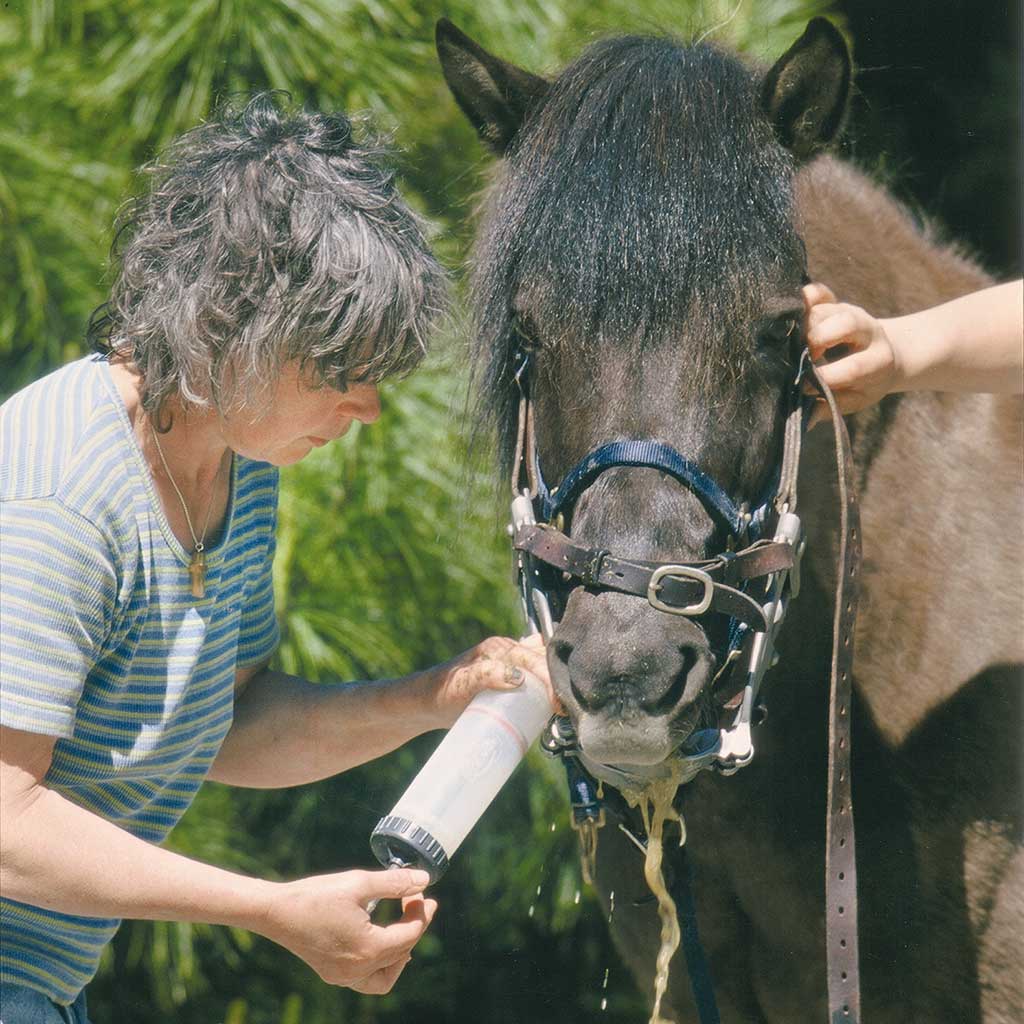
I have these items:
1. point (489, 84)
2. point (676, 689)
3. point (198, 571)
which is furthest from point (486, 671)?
point (489, 84)

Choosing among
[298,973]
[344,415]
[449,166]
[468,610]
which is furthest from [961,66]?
[298,973]

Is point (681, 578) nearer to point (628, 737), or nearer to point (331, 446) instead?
point (628, 737)

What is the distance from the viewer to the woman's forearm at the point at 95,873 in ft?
4.68

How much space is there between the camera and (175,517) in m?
Result: 1.67

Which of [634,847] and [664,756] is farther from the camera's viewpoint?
[634,847]

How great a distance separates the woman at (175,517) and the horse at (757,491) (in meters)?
0.23

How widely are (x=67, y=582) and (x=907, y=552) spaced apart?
1.30 meters

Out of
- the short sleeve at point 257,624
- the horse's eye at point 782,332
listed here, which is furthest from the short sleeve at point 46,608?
the horse's eye at point 782,332

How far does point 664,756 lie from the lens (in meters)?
1.61

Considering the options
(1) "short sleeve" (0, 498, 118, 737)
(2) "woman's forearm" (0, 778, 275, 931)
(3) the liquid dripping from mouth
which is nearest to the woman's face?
(1) "short sleeve" (0, 498, 118, 737)

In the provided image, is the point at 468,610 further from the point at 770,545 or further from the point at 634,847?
the point at 770,545

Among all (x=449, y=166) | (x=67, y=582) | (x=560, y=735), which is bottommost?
(x=560, y=735)

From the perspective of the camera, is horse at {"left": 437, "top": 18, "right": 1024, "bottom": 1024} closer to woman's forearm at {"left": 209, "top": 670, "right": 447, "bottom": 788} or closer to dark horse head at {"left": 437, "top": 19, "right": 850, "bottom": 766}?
dark horse head at {"left": 437, "top": 19, "right": 850, "bottom": 766}

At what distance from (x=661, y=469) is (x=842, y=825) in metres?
0.53
